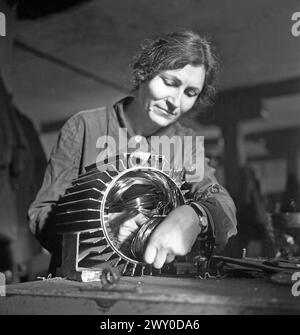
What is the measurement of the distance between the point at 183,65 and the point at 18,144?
150 centimetres

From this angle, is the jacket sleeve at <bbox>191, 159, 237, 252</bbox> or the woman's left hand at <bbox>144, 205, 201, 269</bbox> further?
the jacket sleeve at <bbox>191, 159, 237, 252</bbox>

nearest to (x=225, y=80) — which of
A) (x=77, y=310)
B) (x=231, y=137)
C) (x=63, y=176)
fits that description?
(x=231, y=137)

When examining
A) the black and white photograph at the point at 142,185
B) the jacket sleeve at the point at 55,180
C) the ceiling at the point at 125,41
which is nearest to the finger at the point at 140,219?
the black and white photograph at the point at 142,185

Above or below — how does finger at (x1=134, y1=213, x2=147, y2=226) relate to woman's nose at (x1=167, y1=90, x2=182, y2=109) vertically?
below

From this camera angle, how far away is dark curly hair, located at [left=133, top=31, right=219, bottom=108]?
4.73ft

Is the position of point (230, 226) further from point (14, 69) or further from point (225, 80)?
point (14, 69)

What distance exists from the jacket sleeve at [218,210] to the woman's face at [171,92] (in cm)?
25

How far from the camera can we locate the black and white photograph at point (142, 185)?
3.04 ft

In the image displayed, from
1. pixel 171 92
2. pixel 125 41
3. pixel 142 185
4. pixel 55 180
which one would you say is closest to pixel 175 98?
pixel 171 92

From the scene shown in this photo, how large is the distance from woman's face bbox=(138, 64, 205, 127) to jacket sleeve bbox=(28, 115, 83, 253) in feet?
0.81

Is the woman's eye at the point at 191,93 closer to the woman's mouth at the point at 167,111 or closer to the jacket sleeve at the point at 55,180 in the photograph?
the woman's mouth at the point at 167,111

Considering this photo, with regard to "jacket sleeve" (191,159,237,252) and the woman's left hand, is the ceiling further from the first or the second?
the woman's left hand

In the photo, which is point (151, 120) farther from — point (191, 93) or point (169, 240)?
point (169, 240)

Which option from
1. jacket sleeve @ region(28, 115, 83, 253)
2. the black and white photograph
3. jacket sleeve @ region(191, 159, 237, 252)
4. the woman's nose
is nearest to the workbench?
the black and white photograph
